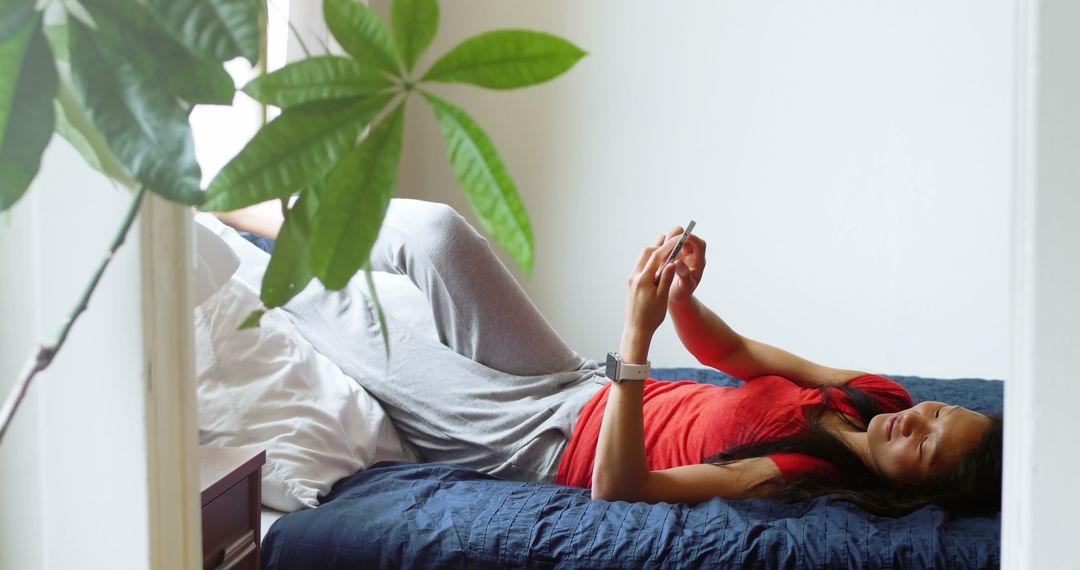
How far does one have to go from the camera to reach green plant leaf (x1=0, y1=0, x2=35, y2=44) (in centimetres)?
48

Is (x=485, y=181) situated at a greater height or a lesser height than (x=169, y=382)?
greater

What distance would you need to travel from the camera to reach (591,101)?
3359mm

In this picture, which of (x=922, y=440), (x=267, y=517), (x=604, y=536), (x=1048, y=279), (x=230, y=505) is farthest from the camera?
(x=922, y=440)

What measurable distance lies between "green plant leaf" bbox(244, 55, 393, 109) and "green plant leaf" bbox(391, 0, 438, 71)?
2 centimetres

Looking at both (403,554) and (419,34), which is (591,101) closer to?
(403,554)

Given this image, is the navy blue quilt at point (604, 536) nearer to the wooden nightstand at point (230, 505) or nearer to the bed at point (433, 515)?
the bed at point (433, 515)

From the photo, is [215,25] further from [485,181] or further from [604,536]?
[604,536]

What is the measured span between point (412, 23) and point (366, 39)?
0.10 feet

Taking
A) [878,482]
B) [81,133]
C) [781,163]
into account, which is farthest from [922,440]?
[781,163]

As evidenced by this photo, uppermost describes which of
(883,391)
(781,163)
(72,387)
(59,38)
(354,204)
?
(781,163)

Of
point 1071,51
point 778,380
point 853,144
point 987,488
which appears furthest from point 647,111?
point 1071,51

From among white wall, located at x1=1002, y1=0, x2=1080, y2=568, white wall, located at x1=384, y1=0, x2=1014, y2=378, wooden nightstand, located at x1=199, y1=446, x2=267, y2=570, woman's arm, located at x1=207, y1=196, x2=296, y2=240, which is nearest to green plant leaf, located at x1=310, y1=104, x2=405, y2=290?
white wall, located at x1=1002, y1=0, x2=1080, y2=568

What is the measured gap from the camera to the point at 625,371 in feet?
4.44

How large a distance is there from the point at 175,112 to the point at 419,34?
0.44 feet
